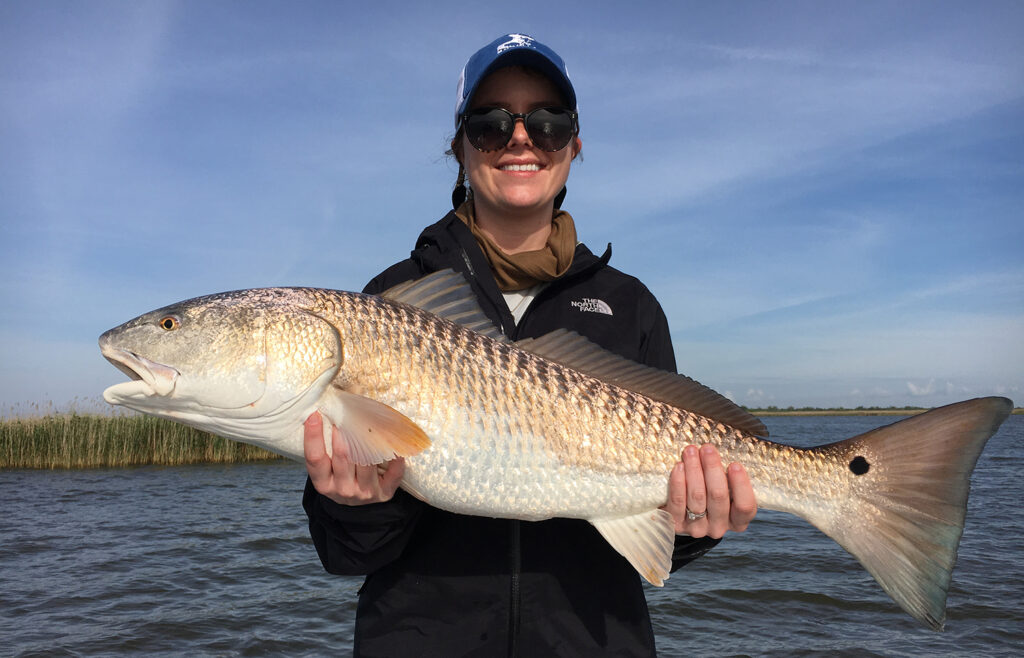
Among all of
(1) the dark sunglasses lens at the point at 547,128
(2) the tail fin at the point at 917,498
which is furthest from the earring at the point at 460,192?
(2) the tail fin at the point at 917,498

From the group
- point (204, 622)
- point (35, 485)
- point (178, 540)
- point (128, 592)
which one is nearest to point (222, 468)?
point (35, 485)

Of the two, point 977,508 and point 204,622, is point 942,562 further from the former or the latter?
point 977,508

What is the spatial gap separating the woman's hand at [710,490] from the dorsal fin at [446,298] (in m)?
0.98

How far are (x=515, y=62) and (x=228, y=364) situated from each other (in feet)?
6.71

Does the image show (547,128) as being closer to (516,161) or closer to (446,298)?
(516,161)

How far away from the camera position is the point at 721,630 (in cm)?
939

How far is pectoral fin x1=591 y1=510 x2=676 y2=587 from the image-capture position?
8.91ft

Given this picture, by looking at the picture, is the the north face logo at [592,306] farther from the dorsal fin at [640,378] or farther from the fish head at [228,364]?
the fish head at [228,364]

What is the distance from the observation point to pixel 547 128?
3.33 meters

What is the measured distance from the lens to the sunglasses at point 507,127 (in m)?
3.31

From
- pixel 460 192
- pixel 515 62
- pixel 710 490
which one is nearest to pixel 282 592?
pixel 460 192

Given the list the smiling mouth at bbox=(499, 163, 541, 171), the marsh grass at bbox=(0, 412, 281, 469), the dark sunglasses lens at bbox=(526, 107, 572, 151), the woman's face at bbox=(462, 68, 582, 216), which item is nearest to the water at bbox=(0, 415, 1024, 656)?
the marsh grass at bbox=(0, 412, 281, 469)

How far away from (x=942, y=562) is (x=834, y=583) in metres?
10.5

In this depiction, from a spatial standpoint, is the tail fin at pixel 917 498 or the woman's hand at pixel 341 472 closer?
the woman's hand at pixel 341 472
